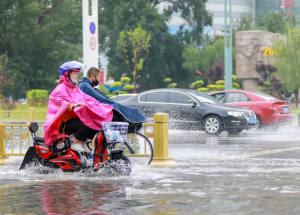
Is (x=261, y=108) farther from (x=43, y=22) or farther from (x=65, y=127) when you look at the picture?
(x=43, y=22)

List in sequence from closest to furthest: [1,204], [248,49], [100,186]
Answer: [1,204]
[100,186]
[248,49]

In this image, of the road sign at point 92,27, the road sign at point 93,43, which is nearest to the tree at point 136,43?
the road sign at point 93,43

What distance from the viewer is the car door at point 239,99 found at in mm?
23062

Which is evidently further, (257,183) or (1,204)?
(257,183)

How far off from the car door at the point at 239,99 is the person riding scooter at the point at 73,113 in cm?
1326

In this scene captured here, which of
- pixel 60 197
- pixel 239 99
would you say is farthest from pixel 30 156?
pixel 239 99

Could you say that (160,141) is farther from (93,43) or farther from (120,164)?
(93,43)

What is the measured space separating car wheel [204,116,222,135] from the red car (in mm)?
2508

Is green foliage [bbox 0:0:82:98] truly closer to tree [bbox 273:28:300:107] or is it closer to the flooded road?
tree [bbox 273:28:300:107]

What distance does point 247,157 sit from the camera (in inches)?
532

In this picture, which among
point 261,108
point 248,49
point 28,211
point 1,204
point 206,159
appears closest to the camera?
point 28,211

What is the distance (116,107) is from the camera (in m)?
10.2

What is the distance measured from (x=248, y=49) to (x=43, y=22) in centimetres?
1843

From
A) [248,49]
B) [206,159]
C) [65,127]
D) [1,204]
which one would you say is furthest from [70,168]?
[248,49]
